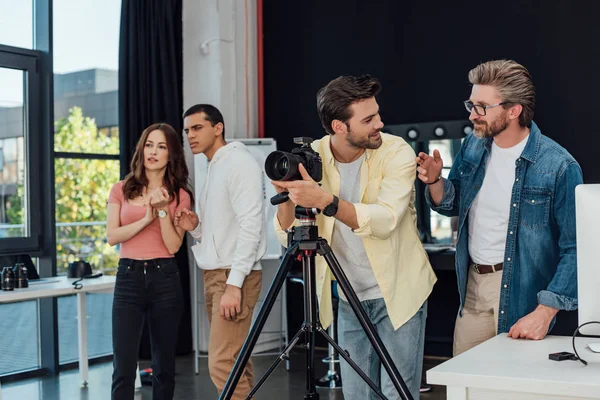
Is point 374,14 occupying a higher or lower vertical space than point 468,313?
higher

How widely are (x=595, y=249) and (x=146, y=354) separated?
4.34 metres

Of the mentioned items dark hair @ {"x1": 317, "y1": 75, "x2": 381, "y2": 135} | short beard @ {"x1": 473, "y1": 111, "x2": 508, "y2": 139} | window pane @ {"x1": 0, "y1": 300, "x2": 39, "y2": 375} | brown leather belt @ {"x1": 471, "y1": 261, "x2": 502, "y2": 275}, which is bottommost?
window pane @ {"x1": 0, "y1": 300, "x2": 39, "y2": 375}

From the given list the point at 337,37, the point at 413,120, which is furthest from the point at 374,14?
the point at 413,120

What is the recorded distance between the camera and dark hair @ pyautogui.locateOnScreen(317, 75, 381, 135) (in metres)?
2.31

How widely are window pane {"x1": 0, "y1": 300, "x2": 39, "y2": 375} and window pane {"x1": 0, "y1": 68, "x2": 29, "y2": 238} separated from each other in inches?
20.4

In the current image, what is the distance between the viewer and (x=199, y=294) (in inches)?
227

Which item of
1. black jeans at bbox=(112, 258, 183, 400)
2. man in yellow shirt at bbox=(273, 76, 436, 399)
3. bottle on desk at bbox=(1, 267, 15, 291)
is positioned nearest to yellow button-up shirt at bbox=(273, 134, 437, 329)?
man in yellow shirt at bbox=(273, 76, 436, 399)

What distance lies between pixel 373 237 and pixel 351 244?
0.19 metres

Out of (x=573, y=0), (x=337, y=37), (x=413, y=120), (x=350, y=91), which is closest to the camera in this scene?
(x=350, y=91)

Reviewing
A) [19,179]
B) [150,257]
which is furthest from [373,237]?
[19,179]

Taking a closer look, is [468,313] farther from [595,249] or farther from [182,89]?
[182,89]

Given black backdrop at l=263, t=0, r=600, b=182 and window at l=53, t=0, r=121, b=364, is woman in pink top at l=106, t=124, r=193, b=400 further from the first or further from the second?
black backdrop at l=263, t=0, r=600, b=182

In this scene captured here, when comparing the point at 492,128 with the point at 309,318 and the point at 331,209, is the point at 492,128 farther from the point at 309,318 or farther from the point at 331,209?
the point at 309,318

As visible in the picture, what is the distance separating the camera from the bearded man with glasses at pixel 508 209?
7.50 ft
